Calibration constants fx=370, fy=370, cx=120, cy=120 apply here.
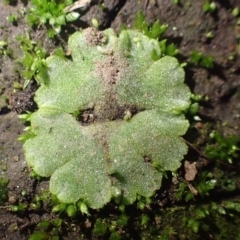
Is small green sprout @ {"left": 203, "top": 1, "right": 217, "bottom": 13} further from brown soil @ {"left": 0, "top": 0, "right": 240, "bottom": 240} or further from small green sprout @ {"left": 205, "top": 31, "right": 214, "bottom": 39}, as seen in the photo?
small green sprout @ {"left": 205, "top": 31, "right": 214, "bottom": 39}

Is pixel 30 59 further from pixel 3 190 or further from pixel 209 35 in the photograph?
pixel 209 35

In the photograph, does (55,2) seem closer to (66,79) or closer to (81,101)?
(66,79)

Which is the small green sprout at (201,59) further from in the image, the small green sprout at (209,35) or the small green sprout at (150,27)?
the small green sprout at (150,27)

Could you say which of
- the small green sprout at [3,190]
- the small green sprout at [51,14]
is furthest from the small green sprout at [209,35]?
the small green sprout at [3,190]

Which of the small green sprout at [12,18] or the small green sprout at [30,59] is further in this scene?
the small green sprout at [12,18]

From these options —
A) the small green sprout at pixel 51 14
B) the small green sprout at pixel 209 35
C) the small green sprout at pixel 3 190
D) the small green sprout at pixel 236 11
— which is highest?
the small green sprout at pixel 236 11

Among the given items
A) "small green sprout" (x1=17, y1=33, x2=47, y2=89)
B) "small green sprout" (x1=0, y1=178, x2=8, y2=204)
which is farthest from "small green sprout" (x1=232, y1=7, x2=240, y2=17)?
"small green sprout" (x1=0, y1=178, x2=8, y2=204)
